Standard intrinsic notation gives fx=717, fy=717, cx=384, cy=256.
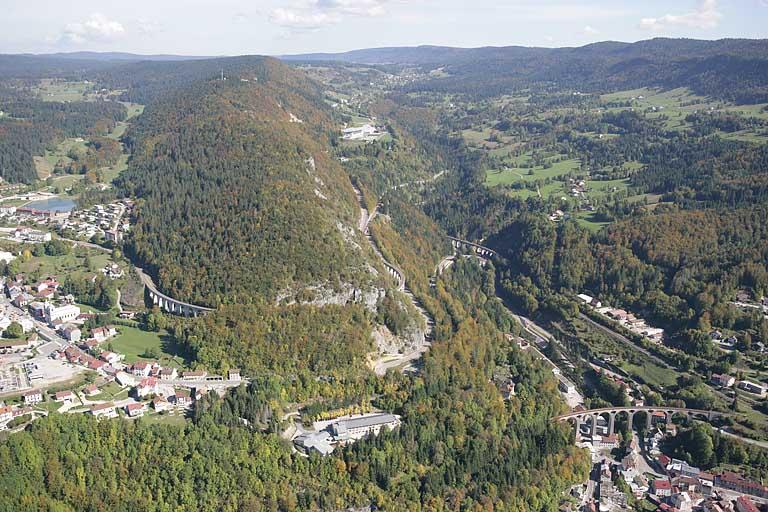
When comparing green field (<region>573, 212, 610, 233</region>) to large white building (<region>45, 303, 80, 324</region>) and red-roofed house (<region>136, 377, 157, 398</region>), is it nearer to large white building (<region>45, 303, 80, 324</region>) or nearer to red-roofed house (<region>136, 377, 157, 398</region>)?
red-roofed house (<region>136, 377, 157, 398</region>)

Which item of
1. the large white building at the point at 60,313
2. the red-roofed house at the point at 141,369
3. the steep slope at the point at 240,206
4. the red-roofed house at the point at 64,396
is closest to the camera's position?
the red-roofed house at the point at 64,396

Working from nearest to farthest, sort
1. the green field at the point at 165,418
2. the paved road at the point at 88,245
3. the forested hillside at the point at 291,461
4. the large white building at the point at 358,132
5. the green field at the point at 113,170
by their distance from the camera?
the forested hillside at the point at 291,461
the green field at the point at 165,418
the paved road at the point at 88,245
the green field at the point at 113,170
the large white building at the point at 358,132

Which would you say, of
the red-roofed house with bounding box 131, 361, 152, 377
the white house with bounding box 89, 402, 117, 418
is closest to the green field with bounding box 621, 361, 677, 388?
the red-roofed house with bounding box 131, 361, 152, 377

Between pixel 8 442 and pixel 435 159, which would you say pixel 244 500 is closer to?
pixel 8 442

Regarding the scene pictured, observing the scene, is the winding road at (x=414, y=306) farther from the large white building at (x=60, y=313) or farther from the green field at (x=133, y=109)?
the green field at (x=133, y=109)

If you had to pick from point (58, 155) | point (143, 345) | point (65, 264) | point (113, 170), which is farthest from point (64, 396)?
point (58, 155)

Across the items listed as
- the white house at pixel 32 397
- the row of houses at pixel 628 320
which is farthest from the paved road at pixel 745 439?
the white house at pixel 32 397

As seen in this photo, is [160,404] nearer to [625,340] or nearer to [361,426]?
[361,426]
